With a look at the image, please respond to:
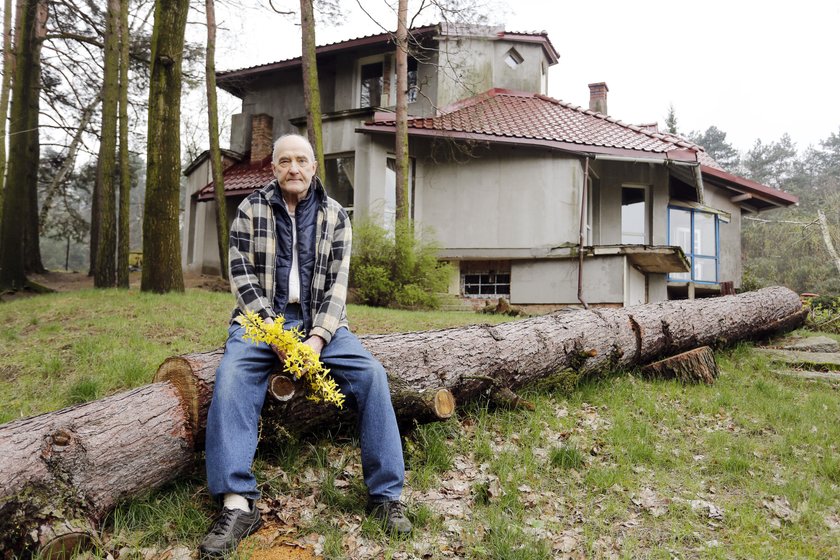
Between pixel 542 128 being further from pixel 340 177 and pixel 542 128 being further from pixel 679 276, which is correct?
pixel 679 276

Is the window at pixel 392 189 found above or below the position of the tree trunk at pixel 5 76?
below

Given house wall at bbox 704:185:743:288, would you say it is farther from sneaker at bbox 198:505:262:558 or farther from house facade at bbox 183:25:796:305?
sneaker at bbox 198:505:262:558

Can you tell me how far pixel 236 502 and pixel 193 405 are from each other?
0.65 m

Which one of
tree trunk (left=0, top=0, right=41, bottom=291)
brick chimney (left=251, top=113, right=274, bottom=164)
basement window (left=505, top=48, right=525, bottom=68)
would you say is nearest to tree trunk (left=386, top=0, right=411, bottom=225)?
basement window (left=505, top=48, right=525, bottom=68)

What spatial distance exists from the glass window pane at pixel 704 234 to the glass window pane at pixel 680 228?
0.34 metres

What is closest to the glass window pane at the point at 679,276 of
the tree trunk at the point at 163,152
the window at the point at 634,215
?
the window at the point at 634,215

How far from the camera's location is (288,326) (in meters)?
3.20

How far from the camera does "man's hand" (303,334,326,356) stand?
3047 millimetres

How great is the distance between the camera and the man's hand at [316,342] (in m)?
3.05

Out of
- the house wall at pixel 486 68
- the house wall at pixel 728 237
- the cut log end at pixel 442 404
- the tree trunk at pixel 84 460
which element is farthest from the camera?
the house wall at pixel 728 237

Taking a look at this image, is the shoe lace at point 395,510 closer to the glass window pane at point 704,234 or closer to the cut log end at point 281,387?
the cut log end at point 281,387

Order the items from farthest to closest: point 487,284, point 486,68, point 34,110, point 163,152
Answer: point 486,68 < point 487,284 < point 34,110 < point 163,152

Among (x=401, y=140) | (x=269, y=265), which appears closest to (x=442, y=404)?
(x=269, y=265)

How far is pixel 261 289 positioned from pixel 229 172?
14083mm
